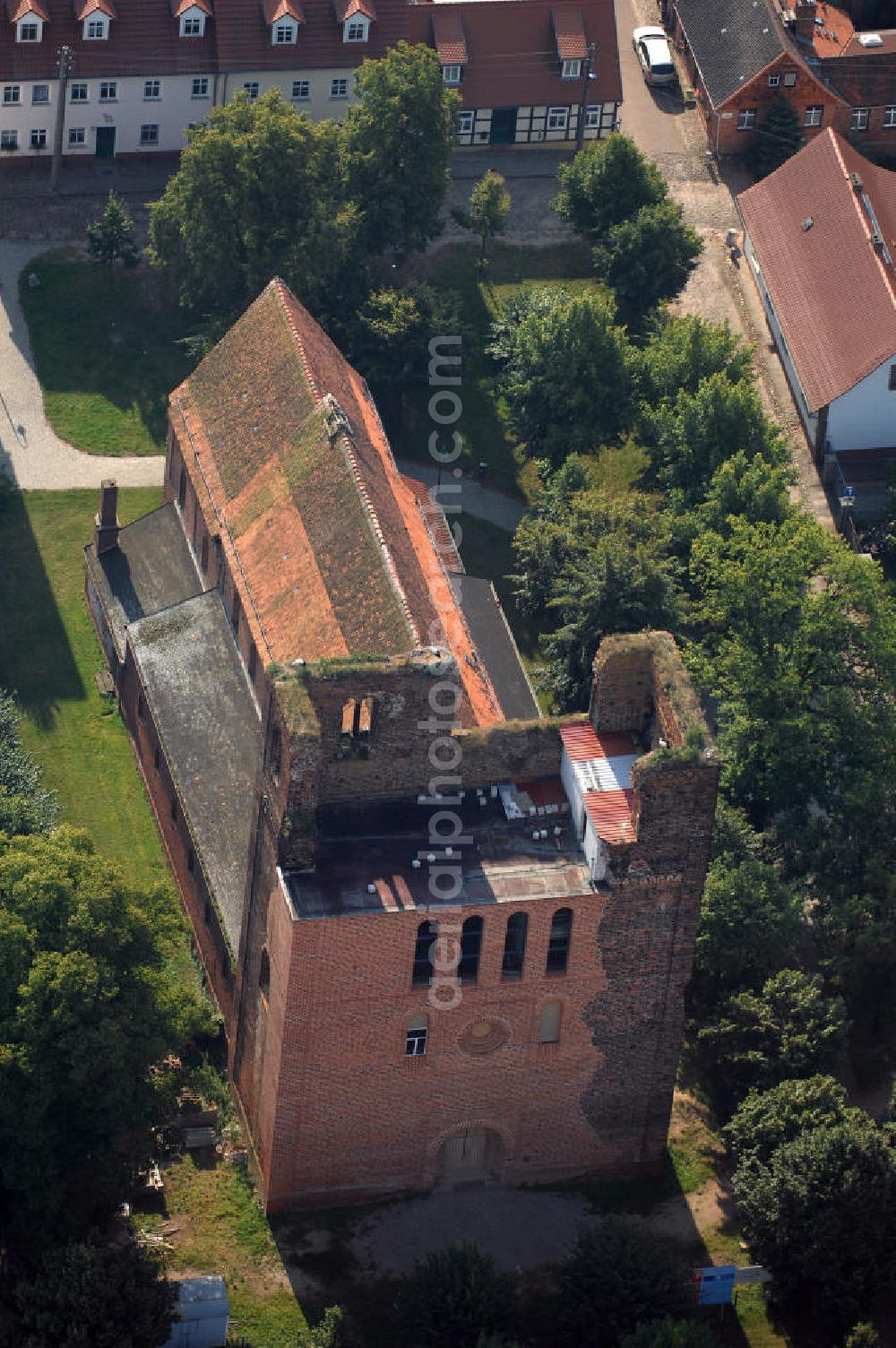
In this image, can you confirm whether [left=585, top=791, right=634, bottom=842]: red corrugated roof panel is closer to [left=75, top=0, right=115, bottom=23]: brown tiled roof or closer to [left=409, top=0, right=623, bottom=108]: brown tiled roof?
[left=409, top=0, right=623, bottom=108]: brown tiled roof

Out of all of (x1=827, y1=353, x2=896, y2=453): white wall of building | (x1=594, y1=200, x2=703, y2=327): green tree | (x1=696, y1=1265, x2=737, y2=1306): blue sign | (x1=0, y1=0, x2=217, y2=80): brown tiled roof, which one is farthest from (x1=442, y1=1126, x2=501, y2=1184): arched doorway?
(x1=0, y1=0, x2=217, y2=80): brown tiled roof

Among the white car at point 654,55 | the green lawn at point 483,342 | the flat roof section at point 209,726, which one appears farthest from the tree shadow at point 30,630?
the white car at point 654,55

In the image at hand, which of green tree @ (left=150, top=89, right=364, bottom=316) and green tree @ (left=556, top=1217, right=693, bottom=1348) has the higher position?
green tree @ (left=150, top=89, right=364, bottom=316)

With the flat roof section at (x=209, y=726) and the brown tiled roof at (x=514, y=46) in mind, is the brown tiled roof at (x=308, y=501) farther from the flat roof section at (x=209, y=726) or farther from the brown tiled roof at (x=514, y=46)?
the brown tiled roof at (x=514, y=46)

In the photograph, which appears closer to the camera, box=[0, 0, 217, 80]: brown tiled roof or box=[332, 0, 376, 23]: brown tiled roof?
box=[0, 0, 217, 80]: brown tiled roof

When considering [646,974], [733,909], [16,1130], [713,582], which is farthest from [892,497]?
[16,1130]

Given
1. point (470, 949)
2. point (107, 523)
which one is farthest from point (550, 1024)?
point (107, 523)

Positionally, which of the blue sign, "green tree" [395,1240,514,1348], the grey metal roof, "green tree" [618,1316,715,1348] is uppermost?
the grey metal roof
